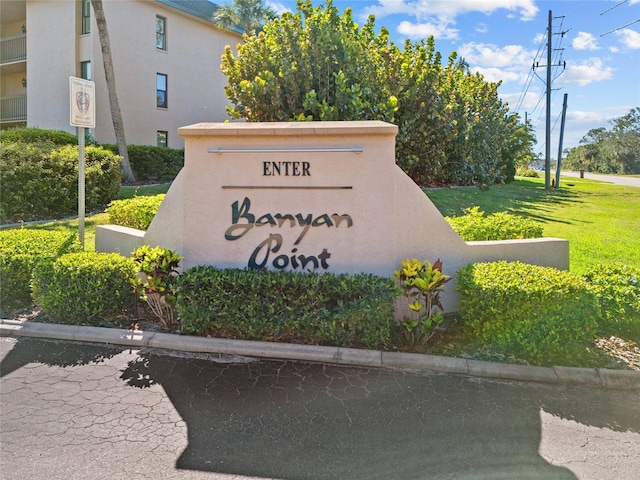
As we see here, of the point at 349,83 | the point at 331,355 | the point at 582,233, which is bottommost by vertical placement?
the point at 331,355

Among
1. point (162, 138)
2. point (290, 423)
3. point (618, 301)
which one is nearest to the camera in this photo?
point (290, 423)

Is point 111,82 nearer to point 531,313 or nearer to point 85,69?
point 85,69

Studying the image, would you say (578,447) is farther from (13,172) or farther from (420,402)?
(13,172)

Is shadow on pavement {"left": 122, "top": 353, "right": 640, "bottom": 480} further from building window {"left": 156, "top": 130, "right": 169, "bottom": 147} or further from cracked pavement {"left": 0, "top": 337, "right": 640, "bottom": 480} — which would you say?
building window {"left": 156, "top": 130, "right": 169, "bottom": 147}

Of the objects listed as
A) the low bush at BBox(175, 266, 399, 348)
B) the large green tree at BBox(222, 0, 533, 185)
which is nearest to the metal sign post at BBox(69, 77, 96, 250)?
the low bush at BBox(175, 266, 399, 348)

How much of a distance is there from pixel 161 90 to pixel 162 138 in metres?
2.33

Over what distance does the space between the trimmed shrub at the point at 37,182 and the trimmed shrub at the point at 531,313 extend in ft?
31.6

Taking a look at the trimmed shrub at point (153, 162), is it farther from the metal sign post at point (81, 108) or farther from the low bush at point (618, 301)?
the low bush at point (618, 301)

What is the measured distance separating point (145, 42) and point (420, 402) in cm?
2275

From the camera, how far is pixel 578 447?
3.22 meters

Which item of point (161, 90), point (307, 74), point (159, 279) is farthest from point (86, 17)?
point (159, 279)

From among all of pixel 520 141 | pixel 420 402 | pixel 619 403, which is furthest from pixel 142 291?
pixel 520 141

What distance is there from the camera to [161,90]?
75.8ft

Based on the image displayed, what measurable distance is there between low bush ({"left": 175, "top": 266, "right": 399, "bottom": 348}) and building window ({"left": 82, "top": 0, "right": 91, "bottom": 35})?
19.8 metres
